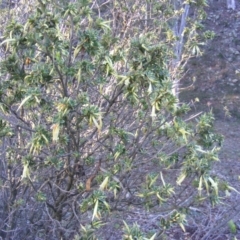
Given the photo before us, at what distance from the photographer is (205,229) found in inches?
186

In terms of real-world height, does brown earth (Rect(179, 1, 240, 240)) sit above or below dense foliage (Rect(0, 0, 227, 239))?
below

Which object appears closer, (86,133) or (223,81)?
(86,133)

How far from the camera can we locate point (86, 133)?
139 inches

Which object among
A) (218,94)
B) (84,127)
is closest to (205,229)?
(84,127)

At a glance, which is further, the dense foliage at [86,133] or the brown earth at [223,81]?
the brown earth at [223,81]

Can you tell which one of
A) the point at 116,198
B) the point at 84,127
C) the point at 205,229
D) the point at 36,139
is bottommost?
the point at 205,229

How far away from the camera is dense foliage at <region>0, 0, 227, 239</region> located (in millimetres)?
2721

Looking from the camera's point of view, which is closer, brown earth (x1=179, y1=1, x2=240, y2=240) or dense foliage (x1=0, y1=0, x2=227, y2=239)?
dense foliage (x1=0, y1=0, x2=227, y2=239)

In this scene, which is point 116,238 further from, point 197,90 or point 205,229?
point 197,90

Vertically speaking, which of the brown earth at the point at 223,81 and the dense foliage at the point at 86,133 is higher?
the dense foliage at the point at 86,133

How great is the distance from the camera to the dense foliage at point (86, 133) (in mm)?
2721

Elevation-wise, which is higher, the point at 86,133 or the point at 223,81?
the point at 86,133

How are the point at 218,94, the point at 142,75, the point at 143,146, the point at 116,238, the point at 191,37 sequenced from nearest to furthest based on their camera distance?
the point at 142,75
the point at 143,146
the point at 116,238
the point at 191,37
the point at 218,94

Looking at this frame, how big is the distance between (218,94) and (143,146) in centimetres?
902
